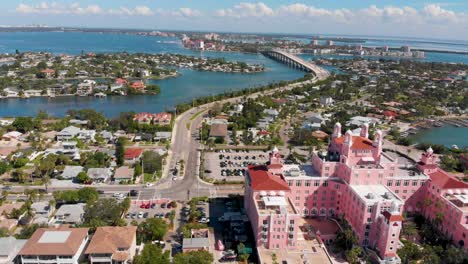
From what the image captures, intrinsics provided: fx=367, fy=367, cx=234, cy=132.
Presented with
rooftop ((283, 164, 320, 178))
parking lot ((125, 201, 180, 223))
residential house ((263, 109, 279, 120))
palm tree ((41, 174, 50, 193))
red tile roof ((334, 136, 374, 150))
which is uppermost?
red tile roof ((334, 136, 374, 150))

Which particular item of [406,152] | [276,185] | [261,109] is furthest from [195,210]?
[261,109]

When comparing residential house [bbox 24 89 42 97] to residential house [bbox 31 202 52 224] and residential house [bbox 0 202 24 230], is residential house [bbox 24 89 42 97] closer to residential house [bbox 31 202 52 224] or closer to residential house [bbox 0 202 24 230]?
residential house [bbox 0 202 24 230]

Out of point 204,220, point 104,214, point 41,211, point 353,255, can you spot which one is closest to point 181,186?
point 204,220

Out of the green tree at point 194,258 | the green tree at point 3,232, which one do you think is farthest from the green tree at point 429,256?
the green tree at point 3,232


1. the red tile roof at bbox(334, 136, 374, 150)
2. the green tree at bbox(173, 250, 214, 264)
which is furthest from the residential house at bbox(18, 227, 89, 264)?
the red tile roof at bbox(334, 136, 374, 150)

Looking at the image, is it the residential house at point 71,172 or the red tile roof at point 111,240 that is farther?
the residential house at point 71,172

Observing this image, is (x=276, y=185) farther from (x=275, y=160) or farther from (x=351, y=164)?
(x=351, y=164)

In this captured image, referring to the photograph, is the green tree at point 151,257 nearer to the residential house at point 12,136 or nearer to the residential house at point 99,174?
the residential house at point 99,174
